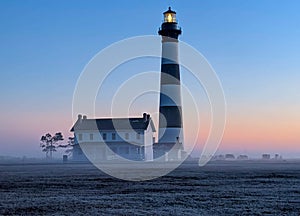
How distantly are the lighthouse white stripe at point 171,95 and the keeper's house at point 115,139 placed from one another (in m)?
10.2

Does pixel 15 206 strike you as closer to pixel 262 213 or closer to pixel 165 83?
pixel 262 213

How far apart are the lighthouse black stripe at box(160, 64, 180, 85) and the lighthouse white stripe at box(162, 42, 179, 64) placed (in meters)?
0.47

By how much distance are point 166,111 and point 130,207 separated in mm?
42256

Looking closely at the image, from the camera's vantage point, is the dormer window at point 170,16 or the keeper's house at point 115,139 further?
the keeper's house at point 115,139

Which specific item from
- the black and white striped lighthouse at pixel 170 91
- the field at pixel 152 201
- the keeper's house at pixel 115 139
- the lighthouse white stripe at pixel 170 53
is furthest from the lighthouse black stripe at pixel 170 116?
the field at pixel 152 201

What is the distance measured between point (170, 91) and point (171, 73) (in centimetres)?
206

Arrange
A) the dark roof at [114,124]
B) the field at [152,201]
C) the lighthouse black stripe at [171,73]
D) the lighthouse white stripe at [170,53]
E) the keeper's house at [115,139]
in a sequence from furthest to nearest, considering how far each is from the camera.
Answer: the dark roof at [114,124]
the keeper's house at [115,139]
the lighthouse white stripe at [170,53]
the lighthouse black stripe at [171,73]
the field at [152,201]

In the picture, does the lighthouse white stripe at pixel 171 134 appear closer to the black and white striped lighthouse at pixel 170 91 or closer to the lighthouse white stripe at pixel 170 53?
the black and white striped lighthouse at pixel 170 91

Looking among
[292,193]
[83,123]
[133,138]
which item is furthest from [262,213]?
[83,123]

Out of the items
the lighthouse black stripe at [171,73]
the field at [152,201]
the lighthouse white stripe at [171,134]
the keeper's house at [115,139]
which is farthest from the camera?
the keeper's house at [115,139]

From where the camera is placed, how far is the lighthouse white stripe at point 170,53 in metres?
54.5

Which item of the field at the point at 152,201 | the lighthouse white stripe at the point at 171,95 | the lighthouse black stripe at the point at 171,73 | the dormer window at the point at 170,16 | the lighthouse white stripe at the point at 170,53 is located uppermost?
the dormer window at the point at 170,16

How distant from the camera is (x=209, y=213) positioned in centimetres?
1187

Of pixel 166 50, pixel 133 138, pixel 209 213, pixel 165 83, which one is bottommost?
pixel 209 213
